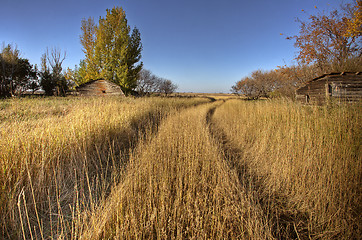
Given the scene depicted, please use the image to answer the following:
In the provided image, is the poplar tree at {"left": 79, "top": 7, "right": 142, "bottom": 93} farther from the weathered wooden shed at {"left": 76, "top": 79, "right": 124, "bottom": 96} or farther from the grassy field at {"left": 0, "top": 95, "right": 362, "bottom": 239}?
the grassy field at {"left": 0, "top": 95, "right": 362, "bottom": 239}

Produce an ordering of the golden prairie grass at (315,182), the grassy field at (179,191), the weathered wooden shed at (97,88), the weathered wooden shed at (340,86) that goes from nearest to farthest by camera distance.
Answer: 1. the grassy field at (179,191)
2. the golden prairie grass at (315,182)
3. the weathered wooden shed at (340,86)
4. the weathered wooden shed at (97,88)

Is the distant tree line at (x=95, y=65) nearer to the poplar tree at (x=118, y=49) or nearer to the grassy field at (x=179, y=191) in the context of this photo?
the poplar tree at (x=118, y=49)

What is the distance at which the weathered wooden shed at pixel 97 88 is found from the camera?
492 inches

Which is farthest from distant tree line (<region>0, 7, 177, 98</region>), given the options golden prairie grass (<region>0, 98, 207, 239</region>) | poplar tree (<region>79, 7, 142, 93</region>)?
golden prairie grass (<region>0, 98, 207, 239</region>)

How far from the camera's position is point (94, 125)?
388 centimetres

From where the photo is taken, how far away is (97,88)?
1254 centimetres

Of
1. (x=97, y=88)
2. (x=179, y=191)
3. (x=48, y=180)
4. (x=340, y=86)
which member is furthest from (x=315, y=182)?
(x=97, y=88)

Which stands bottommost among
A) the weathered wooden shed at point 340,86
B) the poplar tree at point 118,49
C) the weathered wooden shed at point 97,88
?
the weathered wooden shed at point 340,86

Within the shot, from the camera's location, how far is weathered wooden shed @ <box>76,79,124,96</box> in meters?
12.5

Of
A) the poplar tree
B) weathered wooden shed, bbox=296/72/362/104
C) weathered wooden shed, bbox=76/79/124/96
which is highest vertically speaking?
the poplar tree

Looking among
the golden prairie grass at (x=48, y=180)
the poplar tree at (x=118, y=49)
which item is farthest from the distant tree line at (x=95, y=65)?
the golden prairie grass at (x=48, y=180)

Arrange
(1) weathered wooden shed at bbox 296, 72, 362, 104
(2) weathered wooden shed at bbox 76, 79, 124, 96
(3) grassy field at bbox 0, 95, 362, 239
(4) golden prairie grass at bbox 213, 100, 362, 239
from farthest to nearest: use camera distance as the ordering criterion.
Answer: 1. (2) weathered wooden shed at bbox 76, 79, 124, 96
2. (1) weathered wooden shed at bbox 296, 72, 362, 104
3. (4) golden prairie grass at bbox 213, 100, 362, 239
4. (3) grassy field at bbox 0, 95, 362, 239

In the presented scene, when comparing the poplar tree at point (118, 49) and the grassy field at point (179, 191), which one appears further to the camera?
the poplar tree at point (118, 49)

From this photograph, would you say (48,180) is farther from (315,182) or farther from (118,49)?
(118,49)
